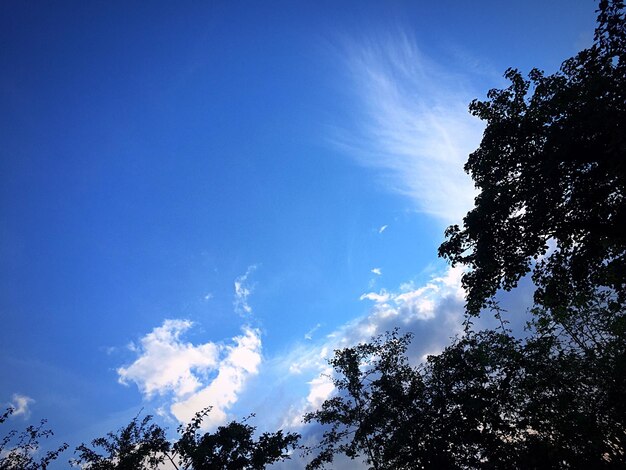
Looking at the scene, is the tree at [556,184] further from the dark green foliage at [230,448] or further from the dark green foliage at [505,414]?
the dark green foliage at [230,448]

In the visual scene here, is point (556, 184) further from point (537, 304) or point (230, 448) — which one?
point (230, 448)

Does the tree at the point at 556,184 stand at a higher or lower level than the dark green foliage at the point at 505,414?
higher

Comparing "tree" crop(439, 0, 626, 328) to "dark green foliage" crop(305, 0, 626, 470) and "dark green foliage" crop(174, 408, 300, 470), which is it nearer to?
"dark green foliage" crop(305, 0, 626, 470)

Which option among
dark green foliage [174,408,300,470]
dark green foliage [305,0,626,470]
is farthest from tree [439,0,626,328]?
dark green foliage [174,408,300,470]

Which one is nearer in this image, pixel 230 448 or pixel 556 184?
pixel 556 184

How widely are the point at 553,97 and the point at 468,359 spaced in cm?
1500

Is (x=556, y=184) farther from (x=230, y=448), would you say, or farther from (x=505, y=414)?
(x=230, y=448)

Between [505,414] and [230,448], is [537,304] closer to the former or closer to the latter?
[505,414]

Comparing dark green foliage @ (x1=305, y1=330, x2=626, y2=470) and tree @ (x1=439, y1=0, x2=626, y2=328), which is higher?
tree @ (x1=439, y1=0, x2=626, y2=328)

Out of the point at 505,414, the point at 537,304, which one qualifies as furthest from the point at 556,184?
the point at 505,414

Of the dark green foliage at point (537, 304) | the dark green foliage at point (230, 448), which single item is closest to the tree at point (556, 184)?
the dark green foliage at point (537, 304)

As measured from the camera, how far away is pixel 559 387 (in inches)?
693

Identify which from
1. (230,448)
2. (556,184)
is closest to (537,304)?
(556,184)

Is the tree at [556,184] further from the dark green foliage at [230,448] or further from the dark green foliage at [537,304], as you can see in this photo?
the dark green foliage at [230,448]
